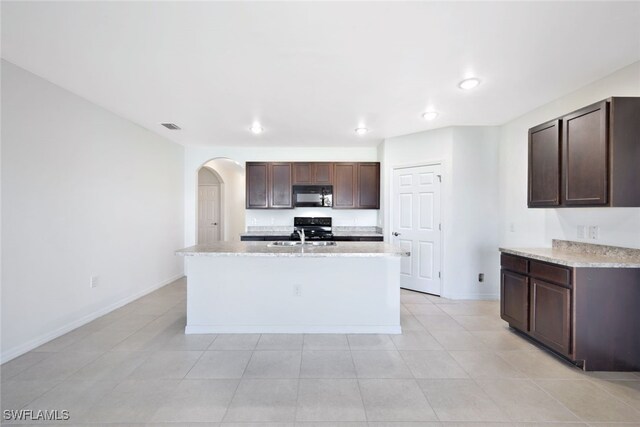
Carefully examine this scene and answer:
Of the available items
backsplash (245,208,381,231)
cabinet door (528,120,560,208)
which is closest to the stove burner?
backsplash (245,208,381,231)

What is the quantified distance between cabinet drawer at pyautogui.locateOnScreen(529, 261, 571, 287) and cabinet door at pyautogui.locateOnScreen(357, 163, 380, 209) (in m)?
2.82

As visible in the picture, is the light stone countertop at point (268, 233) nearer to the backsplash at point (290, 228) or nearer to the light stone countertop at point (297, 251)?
the backsplash at point (290, 228)

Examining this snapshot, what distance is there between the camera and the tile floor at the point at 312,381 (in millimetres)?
1749

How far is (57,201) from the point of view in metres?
2.78

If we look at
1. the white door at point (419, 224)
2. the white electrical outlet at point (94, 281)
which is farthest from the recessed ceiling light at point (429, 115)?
the white electrical outlet at point (94, 281)

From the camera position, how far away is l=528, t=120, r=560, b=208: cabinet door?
261 centimetres

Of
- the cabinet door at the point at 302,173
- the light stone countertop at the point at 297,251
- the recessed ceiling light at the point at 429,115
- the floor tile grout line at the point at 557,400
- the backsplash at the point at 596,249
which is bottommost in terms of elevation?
the floor tile grout line at the point at 557,400

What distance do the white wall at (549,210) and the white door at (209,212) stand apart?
6.44m

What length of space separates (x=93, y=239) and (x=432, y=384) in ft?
12.5

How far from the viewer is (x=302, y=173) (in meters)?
5.19

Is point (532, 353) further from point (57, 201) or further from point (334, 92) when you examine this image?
point (57, 201)

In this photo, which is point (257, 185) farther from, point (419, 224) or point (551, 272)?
point (551, 272)

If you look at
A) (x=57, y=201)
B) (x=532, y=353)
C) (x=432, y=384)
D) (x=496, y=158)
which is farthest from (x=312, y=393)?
(x=496, y=158)

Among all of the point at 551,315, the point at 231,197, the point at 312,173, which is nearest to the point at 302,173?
the point at 312,173
